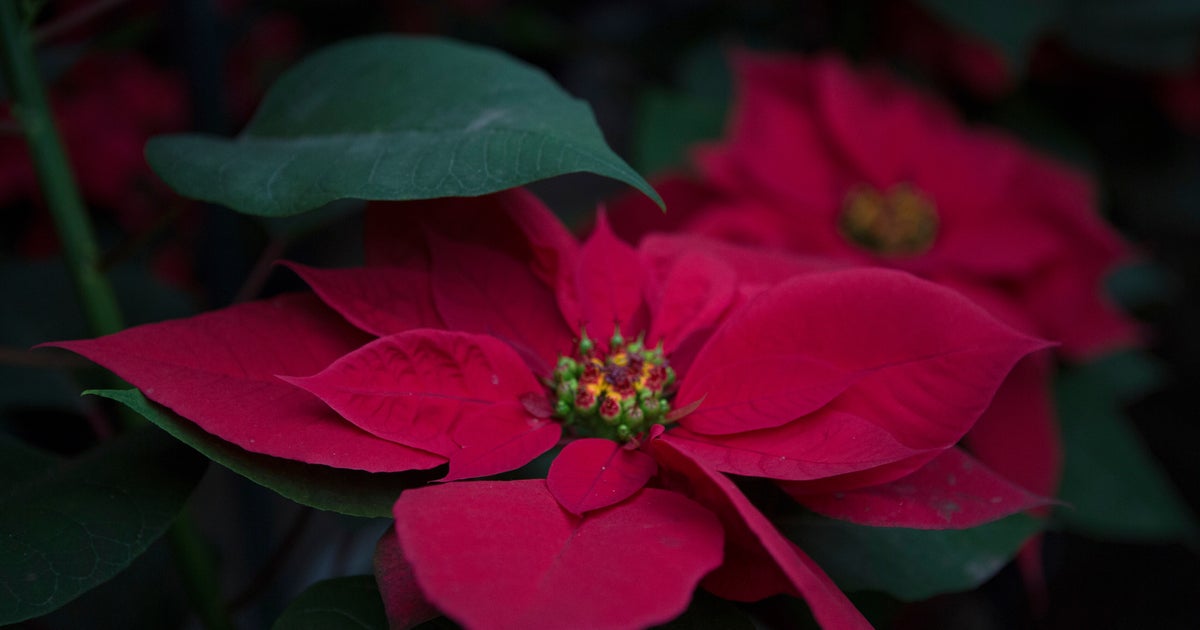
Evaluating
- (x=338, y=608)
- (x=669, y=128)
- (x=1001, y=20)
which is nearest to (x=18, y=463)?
(x=338, y=608)

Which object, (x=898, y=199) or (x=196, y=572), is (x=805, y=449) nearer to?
(x=196, y=572)

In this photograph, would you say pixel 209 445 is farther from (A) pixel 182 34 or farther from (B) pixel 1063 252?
(B) pixel 1063 252

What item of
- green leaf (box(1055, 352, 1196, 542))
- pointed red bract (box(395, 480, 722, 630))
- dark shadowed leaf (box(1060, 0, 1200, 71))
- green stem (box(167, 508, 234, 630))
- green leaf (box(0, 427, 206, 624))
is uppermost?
Result: dark shadowed leaf (box(1060, 0, 1200, 71))

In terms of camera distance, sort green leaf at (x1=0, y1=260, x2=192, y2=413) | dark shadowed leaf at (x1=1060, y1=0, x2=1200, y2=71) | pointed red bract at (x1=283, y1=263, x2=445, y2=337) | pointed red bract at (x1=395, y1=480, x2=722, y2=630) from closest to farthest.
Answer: pointed red bract at (x1=395, y1=480, x2=722, y2=630), pointed red bract at (x1=283, y1=263, x2=445, y2=337), green leaf at (x1=0, y1=260, x2=192, y2=413), dark shadowed leaf at (x1=1060, y1=0, x2=1200, y2=71)

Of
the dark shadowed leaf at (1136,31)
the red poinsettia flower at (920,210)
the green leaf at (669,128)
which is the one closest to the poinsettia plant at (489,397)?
the red poinsettia flower at (920,210)

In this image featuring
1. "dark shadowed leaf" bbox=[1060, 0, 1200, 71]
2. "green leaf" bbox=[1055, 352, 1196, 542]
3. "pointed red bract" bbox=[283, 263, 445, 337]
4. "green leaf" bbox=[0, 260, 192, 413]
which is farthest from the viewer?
"dark shadowed leaf" bbox=[1060, 0, 1200, 71]

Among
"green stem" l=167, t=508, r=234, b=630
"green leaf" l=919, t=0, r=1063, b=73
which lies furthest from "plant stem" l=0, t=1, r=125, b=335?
"green leaf" l=919, t=0, r=1063, b=73

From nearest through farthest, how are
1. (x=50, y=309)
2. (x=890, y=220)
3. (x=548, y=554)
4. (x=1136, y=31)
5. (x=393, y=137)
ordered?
(x=548, y=554), (x=393, y=137), (x=50, y=309), (x=890, y=220), (x=1136, y=31)

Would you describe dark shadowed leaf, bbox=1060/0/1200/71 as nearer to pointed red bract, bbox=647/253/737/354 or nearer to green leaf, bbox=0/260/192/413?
pointed red bract, bbox=647/253/737/354
